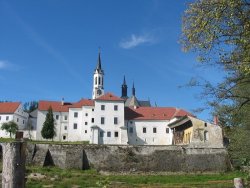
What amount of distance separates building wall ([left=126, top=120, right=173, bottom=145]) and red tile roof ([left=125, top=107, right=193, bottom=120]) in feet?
2.39

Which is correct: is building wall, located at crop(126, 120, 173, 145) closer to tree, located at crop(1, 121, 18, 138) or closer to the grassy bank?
tree, located at crop(1, 121, 18, 138)

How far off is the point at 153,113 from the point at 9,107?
96.6ft

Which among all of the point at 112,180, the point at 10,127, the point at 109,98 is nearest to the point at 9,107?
the point at 10,127

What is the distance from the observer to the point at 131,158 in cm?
4434

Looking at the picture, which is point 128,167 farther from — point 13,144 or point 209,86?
point 13,144

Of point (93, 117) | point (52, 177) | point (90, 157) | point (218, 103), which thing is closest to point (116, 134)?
point (93, 117)

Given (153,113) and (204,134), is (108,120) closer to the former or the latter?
(153,113)

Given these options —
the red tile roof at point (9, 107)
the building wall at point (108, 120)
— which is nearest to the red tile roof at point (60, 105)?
the red tile roof at point (9, 107)

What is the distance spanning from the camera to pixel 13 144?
286 inches

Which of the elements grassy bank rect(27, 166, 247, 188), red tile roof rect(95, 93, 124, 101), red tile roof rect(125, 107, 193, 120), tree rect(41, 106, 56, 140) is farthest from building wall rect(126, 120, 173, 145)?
grassy bank rect(27, 166, 247, 188)

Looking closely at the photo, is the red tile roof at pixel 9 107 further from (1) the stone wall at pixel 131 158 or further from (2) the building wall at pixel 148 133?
(1) the stone wall at pixel 131 158

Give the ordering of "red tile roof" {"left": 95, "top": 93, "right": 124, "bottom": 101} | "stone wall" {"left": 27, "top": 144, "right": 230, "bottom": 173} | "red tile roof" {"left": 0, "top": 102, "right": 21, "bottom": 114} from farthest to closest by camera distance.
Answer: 1. "red tile roof" {"left": 0, "top": 102, "right": 21, "bottom": 114}
2. "red tile roof" {"left": 95, "top": 93, "right": 124, "bottom": 101}
3. "stone wall" {"left": 27, "top": 144, "right": 230, "bottom": 173}

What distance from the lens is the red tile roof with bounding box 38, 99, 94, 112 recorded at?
74.1m

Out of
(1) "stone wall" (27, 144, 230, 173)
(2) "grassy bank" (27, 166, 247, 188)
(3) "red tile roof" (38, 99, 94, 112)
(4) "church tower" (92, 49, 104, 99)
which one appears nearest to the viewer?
(2) "grassy bank" (27, 166, 247, 188)
